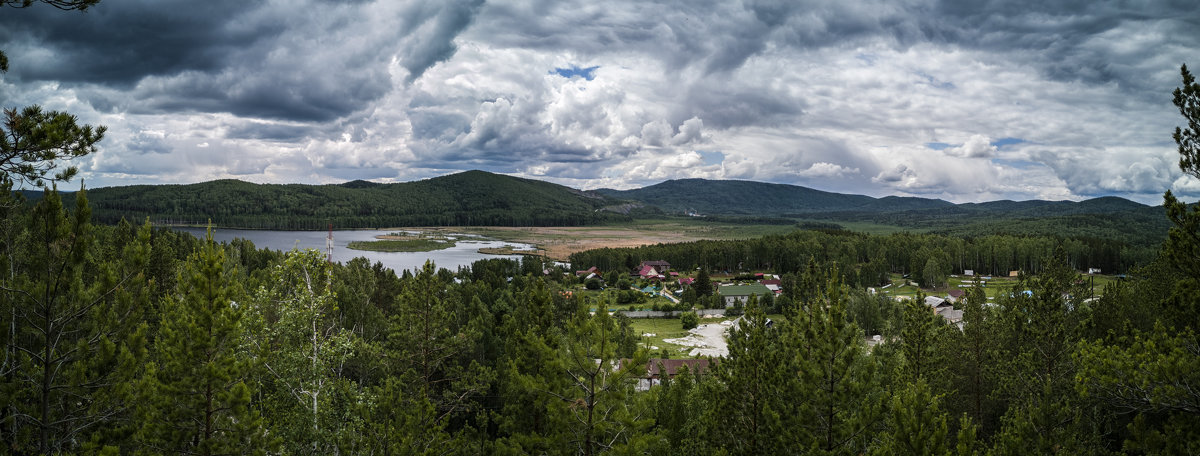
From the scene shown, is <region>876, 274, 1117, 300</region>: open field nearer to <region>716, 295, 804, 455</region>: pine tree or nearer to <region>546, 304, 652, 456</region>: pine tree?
<region>716, 295, 804, 455</region>: pine tree

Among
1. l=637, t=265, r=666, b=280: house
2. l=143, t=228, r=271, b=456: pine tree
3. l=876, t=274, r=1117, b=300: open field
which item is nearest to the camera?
l=143, t=228, r=271, b=456: pine tree

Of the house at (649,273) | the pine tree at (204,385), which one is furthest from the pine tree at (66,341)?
the house at (649,273)

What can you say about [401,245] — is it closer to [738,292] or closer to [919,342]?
[738,292]

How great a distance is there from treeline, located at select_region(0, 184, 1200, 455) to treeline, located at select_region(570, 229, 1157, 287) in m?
81.0

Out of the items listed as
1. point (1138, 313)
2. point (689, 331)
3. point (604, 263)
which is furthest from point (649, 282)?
point (1138, 313)

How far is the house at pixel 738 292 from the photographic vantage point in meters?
76.2

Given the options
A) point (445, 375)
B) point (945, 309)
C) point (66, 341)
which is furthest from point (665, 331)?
point (66, 341)

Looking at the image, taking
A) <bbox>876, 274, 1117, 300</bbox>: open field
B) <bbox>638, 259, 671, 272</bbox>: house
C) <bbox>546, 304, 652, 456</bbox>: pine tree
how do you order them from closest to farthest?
<bbox>546, 304, 652, 456</bbox>: pine tree < <bbox>876, 274, 1117, 300</bbox>: open field < <bbox>638, 259, 671, 272</bbox>: house

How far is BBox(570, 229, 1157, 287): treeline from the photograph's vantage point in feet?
320

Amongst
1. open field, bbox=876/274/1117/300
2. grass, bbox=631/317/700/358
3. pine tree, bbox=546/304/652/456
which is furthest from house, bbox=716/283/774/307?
pine tree, bbox=546/304/652/456

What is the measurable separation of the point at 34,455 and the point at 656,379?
3278 cm

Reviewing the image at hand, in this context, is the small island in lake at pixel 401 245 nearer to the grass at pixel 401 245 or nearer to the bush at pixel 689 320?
the grass at pixel 401 245

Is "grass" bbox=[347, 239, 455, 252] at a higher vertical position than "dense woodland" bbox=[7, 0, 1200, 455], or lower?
lower

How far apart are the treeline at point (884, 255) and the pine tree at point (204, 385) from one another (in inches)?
3644
